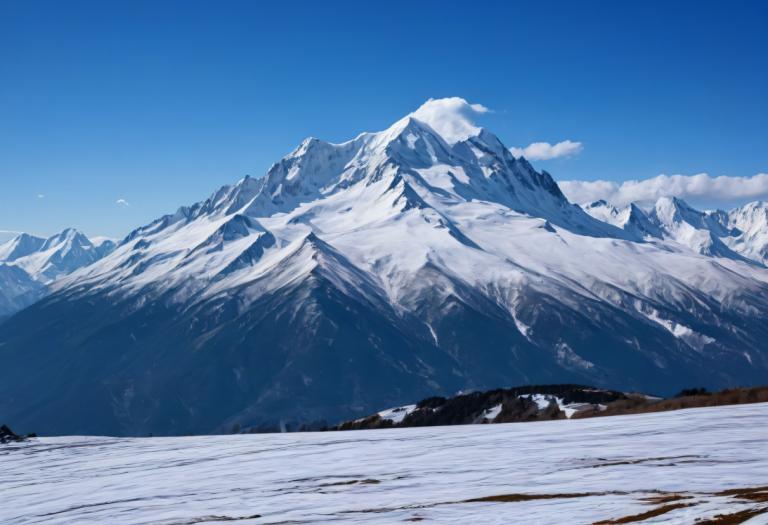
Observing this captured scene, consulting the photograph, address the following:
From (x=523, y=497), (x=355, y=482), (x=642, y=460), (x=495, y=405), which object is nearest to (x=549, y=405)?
(x=495, y=405)

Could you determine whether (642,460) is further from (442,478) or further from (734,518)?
(734,518)

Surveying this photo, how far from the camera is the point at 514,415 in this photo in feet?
380

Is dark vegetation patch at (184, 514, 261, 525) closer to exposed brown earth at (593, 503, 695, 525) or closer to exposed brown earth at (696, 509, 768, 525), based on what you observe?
exposed brown earth at (593, 503, 695, 525)

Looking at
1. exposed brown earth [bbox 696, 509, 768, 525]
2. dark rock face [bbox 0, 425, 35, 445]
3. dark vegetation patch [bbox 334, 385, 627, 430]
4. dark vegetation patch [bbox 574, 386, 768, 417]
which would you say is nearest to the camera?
exposed brown earth [bbox 696, 509, 768, 525]

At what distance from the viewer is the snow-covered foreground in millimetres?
41406

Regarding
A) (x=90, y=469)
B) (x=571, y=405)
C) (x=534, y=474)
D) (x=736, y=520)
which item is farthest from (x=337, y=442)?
(x=736, y=520)

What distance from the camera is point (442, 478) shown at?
5206cm

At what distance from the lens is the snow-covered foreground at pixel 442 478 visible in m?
41.4

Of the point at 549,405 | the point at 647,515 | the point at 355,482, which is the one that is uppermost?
the point at 355,482

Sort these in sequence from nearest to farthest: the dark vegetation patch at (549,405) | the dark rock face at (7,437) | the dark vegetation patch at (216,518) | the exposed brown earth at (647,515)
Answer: the exposed brown earth at (647,515) < the dark vegetation patch at (216,518) < the dark vegetation patch at (549,405) < the dark rock face at (7,437)

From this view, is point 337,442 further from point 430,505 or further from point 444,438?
point 430,505

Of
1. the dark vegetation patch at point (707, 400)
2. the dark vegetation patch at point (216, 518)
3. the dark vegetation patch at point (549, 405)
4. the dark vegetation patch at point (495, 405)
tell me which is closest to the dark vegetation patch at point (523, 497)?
the dark vegetation patch at point (216, 518)

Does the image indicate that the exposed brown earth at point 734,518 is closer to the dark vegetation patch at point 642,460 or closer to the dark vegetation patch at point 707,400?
the dark vegetation patch at point 642,460

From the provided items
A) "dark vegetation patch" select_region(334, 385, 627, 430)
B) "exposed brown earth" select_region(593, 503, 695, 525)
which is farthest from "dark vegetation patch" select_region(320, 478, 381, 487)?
"dark vegetation patch" select_region(334, 385, 627, 430)
